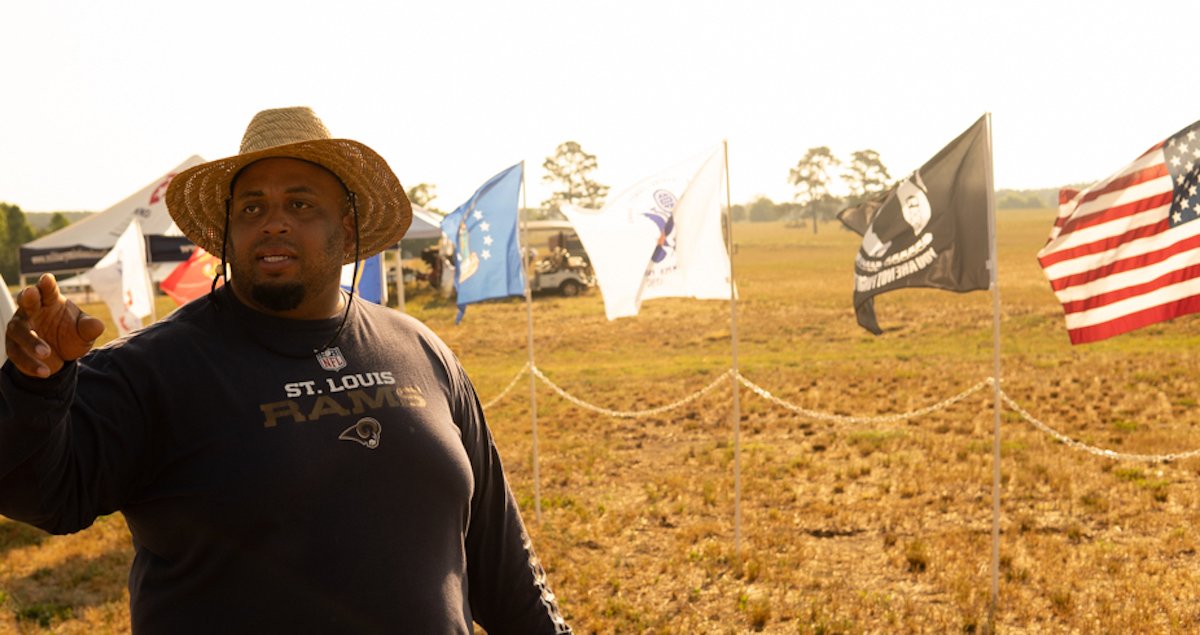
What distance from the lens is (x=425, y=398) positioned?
2.11 m

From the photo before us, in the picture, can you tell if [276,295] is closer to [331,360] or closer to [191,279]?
[331,360]

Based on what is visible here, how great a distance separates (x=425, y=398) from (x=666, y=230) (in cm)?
508

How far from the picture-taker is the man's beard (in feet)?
6.54

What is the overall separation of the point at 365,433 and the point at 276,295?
14.9 inches

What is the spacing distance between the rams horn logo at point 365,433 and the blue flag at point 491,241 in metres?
5.83

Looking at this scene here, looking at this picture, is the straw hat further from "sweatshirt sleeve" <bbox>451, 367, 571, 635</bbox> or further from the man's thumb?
the man's thumb

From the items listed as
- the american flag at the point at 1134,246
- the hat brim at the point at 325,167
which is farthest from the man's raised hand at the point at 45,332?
the american flag at the point at 1134,246

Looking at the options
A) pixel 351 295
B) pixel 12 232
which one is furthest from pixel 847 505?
pixel 12 232

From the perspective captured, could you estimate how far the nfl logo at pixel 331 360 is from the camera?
199 cm

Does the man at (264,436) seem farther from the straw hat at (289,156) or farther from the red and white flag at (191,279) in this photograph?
the red and white flag at (191,279)

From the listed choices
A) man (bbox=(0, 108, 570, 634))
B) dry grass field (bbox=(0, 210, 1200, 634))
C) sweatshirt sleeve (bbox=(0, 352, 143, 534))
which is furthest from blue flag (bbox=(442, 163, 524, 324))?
sweatshirt sleeve (bbox=(0, 352, 143, 534))

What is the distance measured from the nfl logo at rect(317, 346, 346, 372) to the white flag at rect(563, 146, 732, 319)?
4997mm

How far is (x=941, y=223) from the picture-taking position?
19.6ft

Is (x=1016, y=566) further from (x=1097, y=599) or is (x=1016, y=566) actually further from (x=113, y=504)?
(x=113, y=504)
